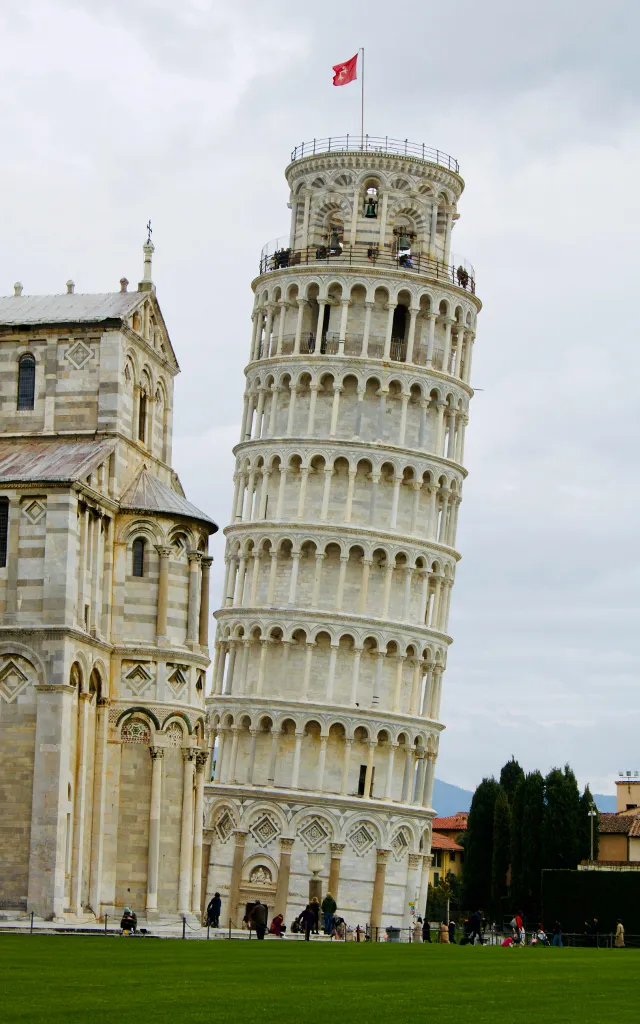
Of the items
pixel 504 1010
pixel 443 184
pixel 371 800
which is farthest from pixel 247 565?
pixel 504 1010

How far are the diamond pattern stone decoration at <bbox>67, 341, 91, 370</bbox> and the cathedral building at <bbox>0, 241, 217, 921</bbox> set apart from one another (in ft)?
0.15

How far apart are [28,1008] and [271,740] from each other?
63.3m

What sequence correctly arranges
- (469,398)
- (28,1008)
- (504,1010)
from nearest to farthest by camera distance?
(28,1008), (504,1010), (469,398)

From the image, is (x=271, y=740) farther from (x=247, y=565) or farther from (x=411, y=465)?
(x=411, y=465)

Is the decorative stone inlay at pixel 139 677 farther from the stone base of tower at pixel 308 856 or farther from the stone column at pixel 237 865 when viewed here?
A: the stone column at pixel 237 865

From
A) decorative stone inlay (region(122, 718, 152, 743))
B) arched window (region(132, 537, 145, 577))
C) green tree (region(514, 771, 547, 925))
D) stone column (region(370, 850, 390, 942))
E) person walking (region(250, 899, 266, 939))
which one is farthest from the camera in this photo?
green tree (region(514, 771, 547, 925))

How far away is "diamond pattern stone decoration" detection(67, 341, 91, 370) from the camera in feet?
198

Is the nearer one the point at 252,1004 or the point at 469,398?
the point at 252,1004

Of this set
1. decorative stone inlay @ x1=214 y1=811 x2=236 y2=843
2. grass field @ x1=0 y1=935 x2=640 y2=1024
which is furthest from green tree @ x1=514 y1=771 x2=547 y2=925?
grass field @ x1=0 y1=935 x2=640 y2=1024

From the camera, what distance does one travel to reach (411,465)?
90.8 m

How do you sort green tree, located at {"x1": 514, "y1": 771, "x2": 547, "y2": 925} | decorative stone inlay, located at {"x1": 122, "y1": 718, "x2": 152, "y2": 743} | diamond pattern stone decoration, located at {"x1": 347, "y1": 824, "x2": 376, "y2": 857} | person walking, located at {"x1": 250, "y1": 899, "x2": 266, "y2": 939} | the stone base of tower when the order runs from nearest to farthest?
1. person walking, located at {"x1": 250, "y1": 899, "x2": 266, "y2": 939}
2. decorative stone inlay, located at {"x1": 122, "y1": 718, "x2": 152, "y2": 743}
3. the stone base of tower
4. diamond pattern stone decoration, located at {"x1": 347, "y1": 824, "x2": 376, "y2": 857}
5. green tree, located at {"x1": 514, "y1": 771, "x2": 547, "y2": 925}

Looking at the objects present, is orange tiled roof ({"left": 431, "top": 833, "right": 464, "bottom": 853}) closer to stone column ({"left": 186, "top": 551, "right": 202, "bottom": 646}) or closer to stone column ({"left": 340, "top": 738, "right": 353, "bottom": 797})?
stone column ({"left": 340, "top": 738, "right": 353, "bottom": 797})

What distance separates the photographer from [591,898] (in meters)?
90.2

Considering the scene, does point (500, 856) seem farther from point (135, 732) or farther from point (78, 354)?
point (78, 354)
